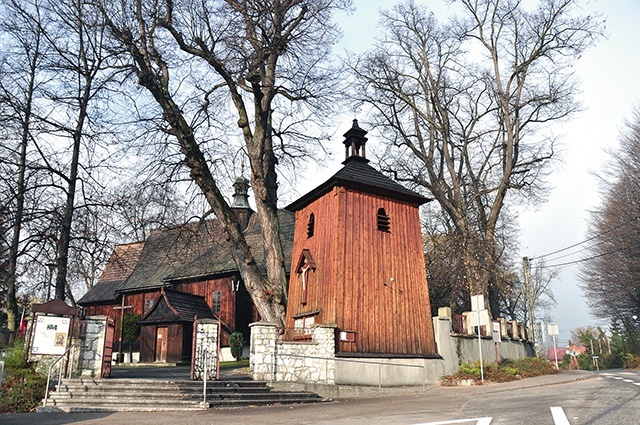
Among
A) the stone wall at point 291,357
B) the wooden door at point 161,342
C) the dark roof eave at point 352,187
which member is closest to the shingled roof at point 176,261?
the wooden door at point 161,342

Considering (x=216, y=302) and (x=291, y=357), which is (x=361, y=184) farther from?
(x=216, y=302)

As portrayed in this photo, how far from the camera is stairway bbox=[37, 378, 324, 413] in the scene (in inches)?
448

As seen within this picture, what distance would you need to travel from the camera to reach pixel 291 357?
1485 cm

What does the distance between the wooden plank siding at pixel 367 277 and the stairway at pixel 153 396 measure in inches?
143

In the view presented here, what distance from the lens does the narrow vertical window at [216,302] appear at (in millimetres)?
29936

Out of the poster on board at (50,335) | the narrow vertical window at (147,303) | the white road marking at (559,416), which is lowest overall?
the white road marking at (559,416)

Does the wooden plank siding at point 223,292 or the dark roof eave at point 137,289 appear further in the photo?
the dark roof eave at point 137,289

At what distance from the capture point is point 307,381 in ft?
48.4

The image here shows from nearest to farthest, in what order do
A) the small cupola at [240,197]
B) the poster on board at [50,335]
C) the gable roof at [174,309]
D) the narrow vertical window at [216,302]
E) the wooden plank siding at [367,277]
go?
the poster on board at [50,335], the wooden plank siding at [367,277], the gable roof at [174,309], the narrow vertical window at [216,302], the small cupola at [240,197]

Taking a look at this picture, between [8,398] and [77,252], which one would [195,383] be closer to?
[8,398]

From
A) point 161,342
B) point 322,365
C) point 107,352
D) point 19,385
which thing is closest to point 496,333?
point 322,365

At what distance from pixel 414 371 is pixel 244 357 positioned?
12985 millimetres

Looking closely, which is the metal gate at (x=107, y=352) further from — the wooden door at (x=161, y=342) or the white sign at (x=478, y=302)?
the wooden door at (x=161, y=342)

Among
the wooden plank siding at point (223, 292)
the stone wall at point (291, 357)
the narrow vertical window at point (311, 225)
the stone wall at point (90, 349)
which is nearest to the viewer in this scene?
the stone wall at point (90, 349)
